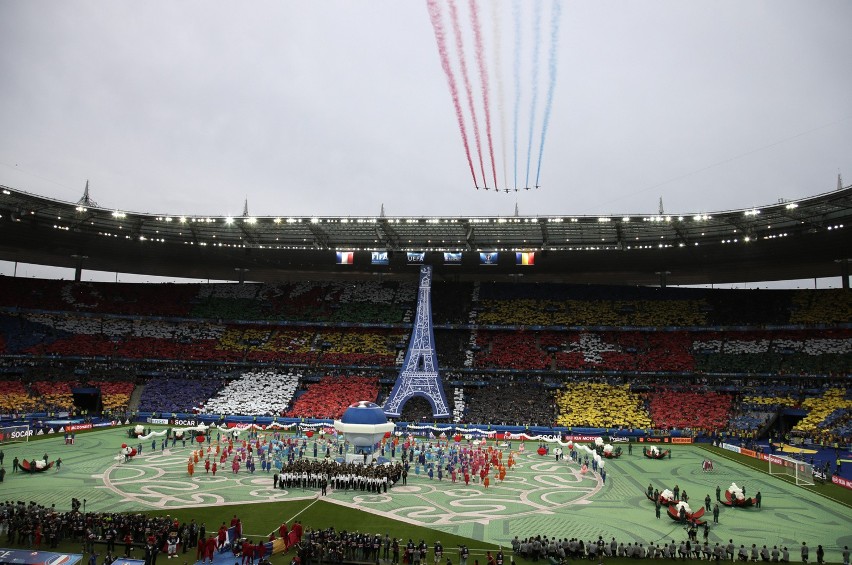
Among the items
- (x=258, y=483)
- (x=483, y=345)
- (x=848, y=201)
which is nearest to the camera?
(x=258, y=483)

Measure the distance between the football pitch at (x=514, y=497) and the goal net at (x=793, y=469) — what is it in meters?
1.17

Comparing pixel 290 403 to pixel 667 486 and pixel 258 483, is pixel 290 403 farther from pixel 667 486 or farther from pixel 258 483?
pixel 667 486

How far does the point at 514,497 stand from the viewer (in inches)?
1292

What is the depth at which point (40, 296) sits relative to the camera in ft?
244

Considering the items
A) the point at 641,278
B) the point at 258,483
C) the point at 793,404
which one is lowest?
the point at 258,483

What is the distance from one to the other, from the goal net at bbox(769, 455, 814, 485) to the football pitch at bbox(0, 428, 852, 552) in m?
1.17

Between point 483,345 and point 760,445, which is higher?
point 483,345

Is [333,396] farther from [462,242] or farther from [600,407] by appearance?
[600,407]

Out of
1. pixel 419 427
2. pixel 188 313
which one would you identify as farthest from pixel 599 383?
pixel 188 313

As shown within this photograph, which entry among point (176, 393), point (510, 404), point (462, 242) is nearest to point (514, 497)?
point (510, 404)

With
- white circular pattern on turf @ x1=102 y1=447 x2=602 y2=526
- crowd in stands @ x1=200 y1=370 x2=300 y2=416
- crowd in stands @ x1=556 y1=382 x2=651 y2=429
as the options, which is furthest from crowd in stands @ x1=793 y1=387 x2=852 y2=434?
crowd in stands @ x1=200 y1=370 x2=300 y2=416

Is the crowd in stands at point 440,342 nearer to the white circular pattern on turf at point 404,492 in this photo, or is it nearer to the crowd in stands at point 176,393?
the crowd in stands at point 176,393

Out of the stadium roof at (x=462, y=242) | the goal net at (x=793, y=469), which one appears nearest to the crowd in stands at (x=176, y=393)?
the stadium roof at (x=462, y=242)

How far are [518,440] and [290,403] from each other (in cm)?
2405
